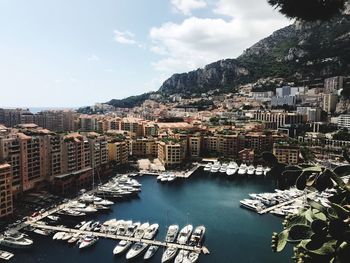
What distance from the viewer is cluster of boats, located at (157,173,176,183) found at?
27144 mm

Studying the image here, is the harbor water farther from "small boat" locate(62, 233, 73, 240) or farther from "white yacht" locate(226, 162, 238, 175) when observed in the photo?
"white yacht" locate(226, 162, 238, 175)

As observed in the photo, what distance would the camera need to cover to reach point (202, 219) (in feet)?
61.6

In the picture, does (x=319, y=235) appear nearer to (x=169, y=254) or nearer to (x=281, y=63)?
(x=169, y=254)

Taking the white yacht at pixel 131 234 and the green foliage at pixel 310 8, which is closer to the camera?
the green foliage at pixel 310 8

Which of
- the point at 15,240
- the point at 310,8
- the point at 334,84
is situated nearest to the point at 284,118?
the point at 334,84

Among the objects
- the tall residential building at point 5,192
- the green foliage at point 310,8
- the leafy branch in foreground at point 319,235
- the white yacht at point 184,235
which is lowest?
the white yacht at point 184,235

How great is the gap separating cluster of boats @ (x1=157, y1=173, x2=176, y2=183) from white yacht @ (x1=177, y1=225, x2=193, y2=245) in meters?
10.4

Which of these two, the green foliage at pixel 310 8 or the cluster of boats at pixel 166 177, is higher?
the green foliage at pixel 310 8

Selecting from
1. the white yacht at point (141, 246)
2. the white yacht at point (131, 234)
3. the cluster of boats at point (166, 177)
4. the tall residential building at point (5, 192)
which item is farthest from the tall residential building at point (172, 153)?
the tall residential building at point (5, 192)

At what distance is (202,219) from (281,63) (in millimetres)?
79869

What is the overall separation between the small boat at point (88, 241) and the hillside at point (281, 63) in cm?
6164

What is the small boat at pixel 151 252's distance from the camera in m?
14.2

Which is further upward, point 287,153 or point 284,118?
point 284,118

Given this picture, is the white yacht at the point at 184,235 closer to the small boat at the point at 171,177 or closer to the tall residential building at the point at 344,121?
the small boat at the point at 171,177
